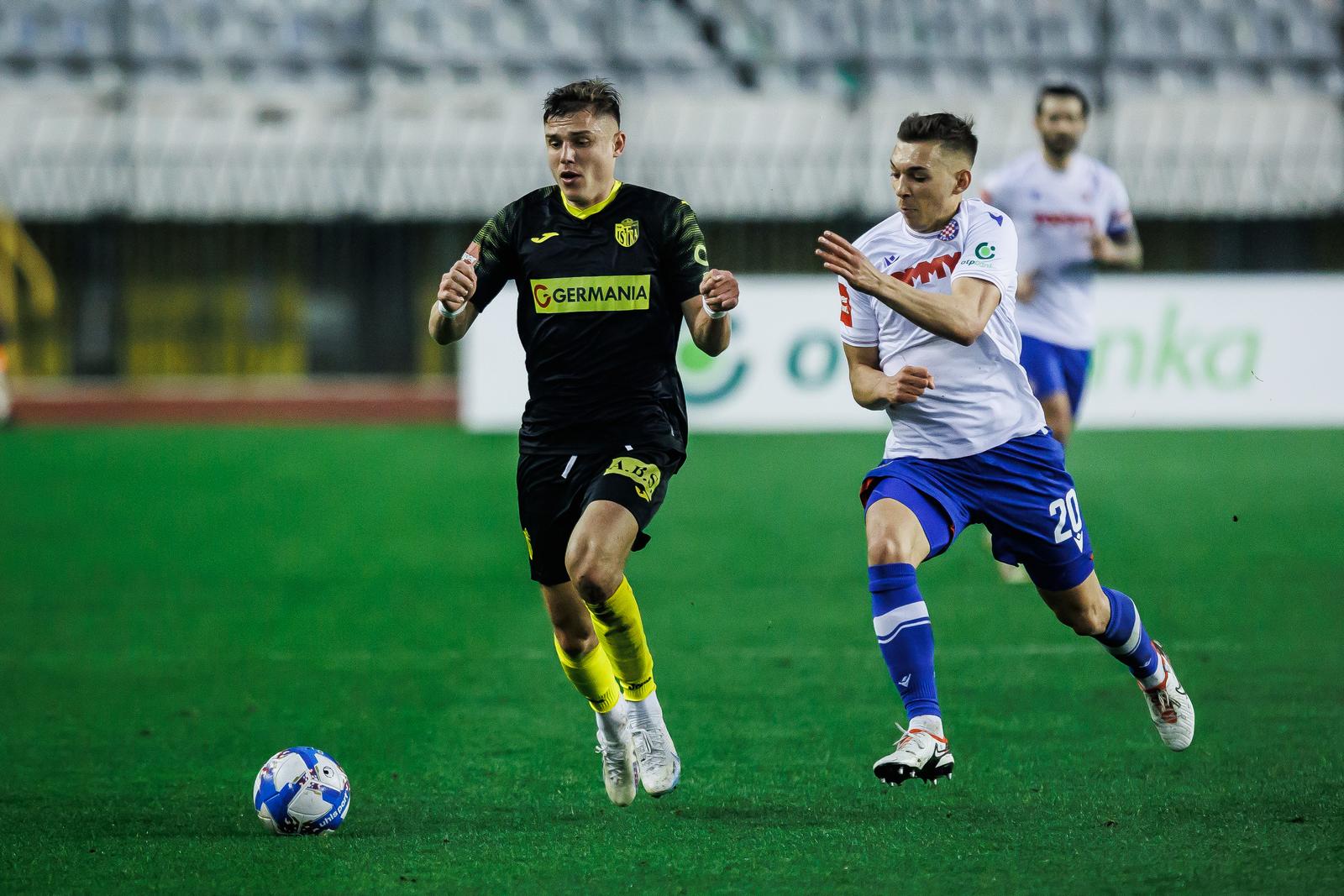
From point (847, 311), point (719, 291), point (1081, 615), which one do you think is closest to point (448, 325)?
point (719, 291)

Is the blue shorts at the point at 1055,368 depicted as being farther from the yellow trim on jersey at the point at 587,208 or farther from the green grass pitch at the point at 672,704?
the yellow trim on jersey at the point at 587,208

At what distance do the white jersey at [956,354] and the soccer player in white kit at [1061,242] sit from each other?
153 inches

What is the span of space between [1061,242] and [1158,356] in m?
7.66

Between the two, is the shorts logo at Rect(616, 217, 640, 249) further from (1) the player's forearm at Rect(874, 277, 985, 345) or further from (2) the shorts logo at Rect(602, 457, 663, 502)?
(1) the player's forearm at Rect(874, 277, 985, 345)

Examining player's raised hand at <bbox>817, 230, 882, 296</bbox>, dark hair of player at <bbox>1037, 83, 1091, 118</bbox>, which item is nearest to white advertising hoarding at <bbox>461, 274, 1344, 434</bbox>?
dark hair of player at <bbox>1037, 83, 1091, 118</bbox>

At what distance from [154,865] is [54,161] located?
21.6m

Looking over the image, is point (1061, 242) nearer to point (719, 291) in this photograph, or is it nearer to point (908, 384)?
point (908, 384)

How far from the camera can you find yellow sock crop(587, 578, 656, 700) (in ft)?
17.0

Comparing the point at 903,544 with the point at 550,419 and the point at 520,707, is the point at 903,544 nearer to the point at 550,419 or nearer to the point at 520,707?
the point at 550,419

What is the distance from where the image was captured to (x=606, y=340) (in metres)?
5.36

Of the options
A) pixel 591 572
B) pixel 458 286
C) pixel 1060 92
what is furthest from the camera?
pixel 1060 92

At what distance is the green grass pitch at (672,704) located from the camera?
14.7 ft

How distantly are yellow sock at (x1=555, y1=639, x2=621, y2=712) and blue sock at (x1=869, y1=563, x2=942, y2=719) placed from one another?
898 millimetres

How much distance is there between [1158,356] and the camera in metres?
16.5
